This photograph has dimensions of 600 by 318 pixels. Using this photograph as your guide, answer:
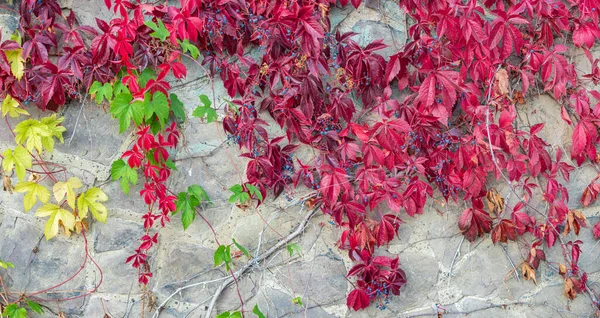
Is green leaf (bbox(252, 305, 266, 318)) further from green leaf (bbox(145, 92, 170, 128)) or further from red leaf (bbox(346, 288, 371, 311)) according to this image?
green leaf (bbox(145, 92, 170, 128))

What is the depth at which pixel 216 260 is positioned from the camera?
1.90 meters

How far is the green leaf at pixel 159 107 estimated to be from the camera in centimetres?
181

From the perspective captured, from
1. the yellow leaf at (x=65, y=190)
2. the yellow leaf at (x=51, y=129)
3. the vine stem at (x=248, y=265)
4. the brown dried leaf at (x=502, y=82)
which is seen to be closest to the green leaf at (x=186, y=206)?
the vine stem at (x=248, y=265)

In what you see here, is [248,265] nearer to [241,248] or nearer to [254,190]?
[241,248]

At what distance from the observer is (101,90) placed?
1.86 meters

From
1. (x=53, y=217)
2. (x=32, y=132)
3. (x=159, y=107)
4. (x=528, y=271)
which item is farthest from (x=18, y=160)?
(x=528, y=271)

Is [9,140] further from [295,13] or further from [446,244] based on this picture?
[446,244]

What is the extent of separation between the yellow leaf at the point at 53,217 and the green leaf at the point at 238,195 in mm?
582

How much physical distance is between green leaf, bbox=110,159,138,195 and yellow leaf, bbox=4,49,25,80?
437mm

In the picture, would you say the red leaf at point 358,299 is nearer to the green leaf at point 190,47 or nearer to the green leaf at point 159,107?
the green leaf at point 159,107

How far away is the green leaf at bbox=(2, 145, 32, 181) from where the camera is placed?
182 cm

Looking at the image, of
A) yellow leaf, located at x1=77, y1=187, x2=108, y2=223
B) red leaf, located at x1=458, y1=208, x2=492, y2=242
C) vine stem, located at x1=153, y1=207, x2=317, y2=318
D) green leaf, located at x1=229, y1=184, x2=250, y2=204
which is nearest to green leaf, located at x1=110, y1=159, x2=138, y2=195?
yellow leaf, located at x1=77, y1=187, x2=108, y2=223

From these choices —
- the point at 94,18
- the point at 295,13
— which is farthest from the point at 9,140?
the point at 295,13

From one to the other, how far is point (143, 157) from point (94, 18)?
0.55m
